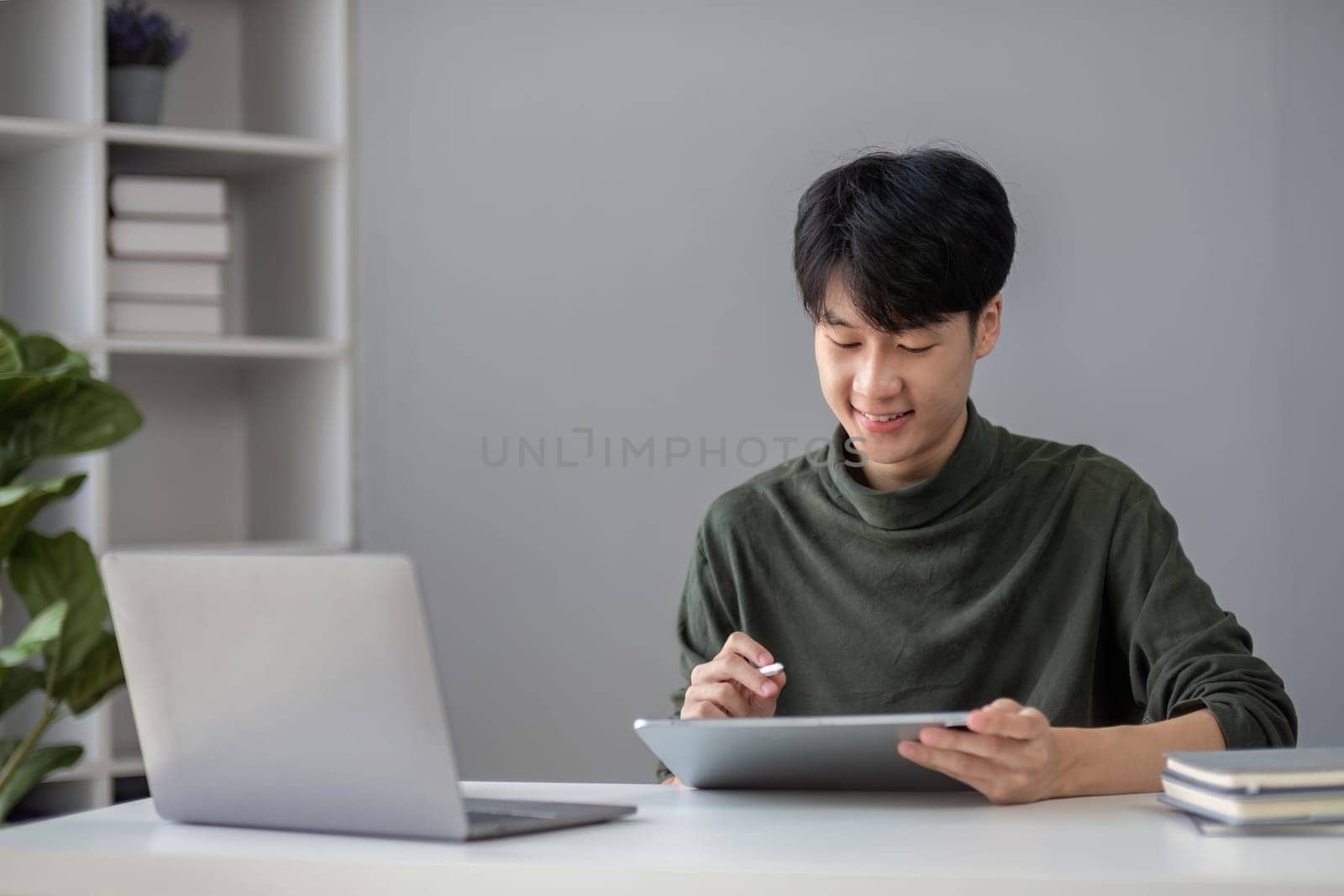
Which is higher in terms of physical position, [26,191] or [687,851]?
[26,191]

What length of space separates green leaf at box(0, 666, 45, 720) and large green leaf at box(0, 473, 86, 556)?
0.75ft

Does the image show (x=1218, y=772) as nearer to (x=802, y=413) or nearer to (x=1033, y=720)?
(x=1033, y=720)

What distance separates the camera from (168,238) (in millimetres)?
2953

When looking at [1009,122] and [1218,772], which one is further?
[1009,122]

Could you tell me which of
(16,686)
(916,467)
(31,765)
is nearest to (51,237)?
(16,686)

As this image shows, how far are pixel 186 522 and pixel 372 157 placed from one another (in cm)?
86

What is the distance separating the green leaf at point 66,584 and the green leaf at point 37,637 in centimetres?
13

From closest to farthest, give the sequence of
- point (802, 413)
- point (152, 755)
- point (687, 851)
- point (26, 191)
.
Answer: point (687, 851) → point (152, 755) → point (26, 191) → point (802, 413)

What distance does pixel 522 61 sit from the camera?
3.23m

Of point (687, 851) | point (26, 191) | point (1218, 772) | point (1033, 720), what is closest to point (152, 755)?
point (687, 851)

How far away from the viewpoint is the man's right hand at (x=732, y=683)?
1.48 meters

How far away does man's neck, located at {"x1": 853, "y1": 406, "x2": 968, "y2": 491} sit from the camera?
1838mm

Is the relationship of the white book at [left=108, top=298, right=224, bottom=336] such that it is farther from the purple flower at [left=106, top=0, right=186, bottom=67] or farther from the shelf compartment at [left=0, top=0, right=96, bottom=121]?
the purple flower at [left=106, top=0, right=186, bottom=67]

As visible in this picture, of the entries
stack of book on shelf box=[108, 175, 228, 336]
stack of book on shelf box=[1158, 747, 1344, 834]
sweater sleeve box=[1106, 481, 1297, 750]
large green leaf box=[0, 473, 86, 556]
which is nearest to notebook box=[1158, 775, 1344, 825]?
stack of book on shelf box=[1158, 747, 1344, 834]
